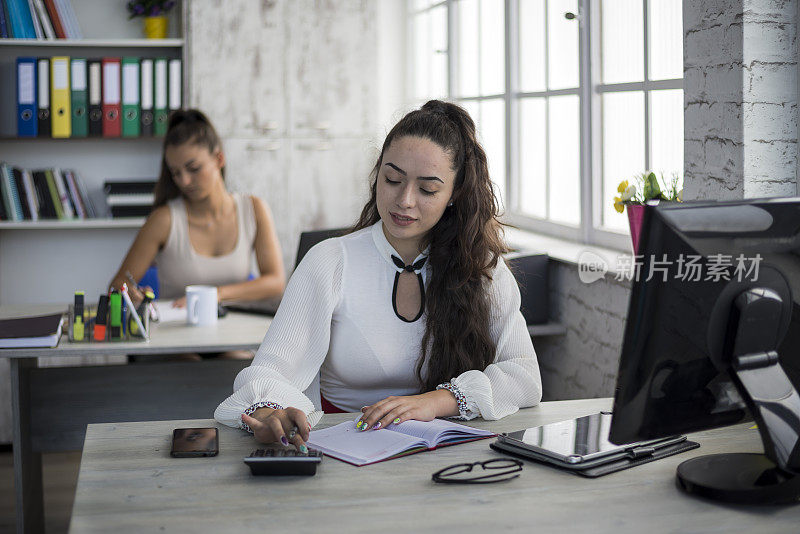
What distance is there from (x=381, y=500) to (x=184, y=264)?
214 cm

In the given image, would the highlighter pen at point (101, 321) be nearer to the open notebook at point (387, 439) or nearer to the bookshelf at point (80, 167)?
the open notebook at point (387, 439)

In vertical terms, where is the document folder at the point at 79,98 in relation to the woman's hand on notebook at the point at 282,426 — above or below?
above

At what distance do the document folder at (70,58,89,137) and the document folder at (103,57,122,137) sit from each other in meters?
0.09

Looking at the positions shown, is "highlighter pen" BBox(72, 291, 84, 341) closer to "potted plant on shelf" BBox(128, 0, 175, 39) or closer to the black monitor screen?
the black monitor screen

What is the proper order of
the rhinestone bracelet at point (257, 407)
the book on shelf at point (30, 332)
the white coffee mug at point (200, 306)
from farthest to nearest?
the white coffee mug at point (200, 306)
the book on shelf at point (30, 332)
the rhinestone bracelet at point (257, 407)

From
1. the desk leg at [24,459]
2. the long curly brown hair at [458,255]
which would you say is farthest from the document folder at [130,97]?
the long curly brown hair at [458,255]

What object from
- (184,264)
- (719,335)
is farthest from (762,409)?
(184,264)

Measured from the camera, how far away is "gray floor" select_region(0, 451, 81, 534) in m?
3.12

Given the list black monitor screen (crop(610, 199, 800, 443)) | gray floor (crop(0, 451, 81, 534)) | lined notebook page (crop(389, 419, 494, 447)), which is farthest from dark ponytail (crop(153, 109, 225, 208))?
black monitor screen (crop(610, 199, 800, 443))

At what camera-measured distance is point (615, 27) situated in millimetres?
2906

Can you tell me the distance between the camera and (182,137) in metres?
3.23

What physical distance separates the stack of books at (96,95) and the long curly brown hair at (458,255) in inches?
104

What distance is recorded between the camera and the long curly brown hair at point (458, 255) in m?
1.91

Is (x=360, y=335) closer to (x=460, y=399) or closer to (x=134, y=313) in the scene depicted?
(x=460, y=399)
